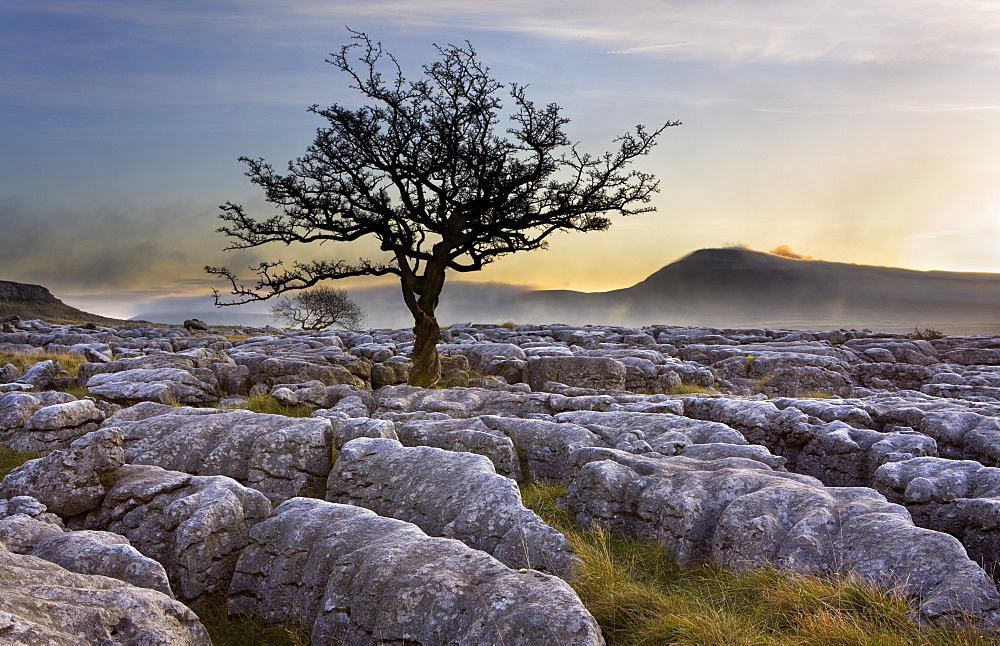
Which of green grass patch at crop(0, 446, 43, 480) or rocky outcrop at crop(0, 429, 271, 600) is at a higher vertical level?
rocky outcrop at crop(0, 429, 271, 600)

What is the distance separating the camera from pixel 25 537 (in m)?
6.89

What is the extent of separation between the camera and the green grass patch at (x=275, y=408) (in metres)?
15.3

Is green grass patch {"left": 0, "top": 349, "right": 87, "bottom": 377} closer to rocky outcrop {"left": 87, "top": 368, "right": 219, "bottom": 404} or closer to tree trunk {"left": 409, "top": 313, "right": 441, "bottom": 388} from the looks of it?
rocky outcrop {"left": 87, "top": 368, "right": 219, "bottom": 404}

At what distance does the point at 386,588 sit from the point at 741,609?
3482 millimetres

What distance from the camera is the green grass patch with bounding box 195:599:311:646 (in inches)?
253

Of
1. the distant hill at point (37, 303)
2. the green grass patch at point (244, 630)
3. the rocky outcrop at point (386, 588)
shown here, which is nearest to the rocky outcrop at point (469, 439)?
the rocky outcrop at point (386, 588)

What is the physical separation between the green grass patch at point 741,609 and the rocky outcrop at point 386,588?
1.01m

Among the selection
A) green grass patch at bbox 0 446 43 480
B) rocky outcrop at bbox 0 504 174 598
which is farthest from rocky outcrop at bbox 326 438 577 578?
green grass patch at bbox 0 446 43 480

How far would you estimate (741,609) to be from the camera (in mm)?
6270

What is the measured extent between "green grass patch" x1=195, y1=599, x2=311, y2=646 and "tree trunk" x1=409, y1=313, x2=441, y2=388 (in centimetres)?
1456

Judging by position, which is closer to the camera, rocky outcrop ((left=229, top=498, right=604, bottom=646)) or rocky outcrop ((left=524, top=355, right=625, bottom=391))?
rocky outcrop ((left=229, top=498, right=604, bottom=646))

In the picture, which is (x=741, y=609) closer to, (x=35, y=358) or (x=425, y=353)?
(x=425, y=353)

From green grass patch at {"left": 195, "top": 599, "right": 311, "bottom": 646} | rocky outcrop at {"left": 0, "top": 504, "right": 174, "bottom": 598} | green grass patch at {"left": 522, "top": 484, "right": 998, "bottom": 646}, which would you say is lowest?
green grass patch at {"left": 195, "top": 599, "right": 311, "bottom": 646}

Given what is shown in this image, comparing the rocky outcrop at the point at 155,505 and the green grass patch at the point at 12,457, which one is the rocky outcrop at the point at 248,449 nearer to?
the rocky outcrop at the point at 155,505
